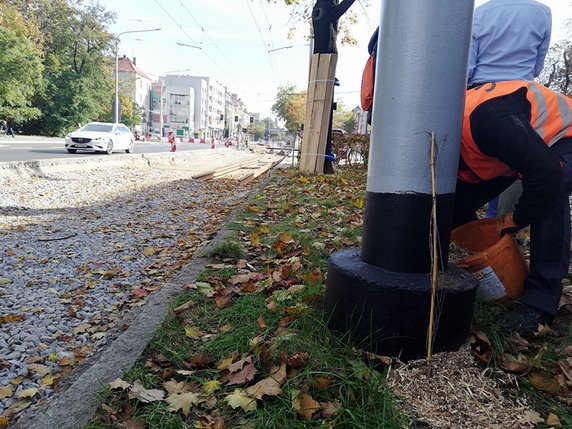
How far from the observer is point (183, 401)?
5.66 ft

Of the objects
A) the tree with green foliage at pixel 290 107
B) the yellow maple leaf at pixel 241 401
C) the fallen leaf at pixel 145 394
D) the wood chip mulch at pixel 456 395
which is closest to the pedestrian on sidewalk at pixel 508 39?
the wood chip mulch at pixel 456 395

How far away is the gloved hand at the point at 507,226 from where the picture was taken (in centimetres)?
224

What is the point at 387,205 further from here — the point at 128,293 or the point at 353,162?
the point at 353,162

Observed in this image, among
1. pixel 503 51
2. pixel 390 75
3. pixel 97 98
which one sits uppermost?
pixel 97 98

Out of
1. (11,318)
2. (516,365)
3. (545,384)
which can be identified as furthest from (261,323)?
(11,318)

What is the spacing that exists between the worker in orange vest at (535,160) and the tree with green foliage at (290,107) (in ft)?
176

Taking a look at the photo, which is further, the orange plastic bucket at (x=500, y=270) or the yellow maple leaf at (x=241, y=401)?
the orange plastic bucket at (x=500, y=270)

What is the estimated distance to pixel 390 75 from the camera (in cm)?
187

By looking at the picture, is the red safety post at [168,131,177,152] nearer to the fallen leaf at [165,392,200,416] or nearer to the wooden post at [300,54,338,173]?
the wooden post at [300,54,338,173]

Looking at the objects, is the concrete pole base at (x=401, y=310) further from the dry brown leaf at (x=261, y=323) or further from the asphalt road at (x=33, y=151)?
the asphalt road at (x=33, y=151)

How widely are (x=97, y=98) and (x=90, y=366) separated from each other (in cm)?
5032

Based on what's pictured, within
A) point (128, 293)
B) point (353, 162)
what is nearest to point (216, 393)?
point (128, 293)

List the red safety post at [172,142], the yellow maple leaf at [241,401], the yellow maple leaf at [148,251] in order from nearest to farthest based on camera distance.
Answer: the yellow maple leaf at [241,401], the yellow maple leaf at [148,251], the red safety post at [172,142]

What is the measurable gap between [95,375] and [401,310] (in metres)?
1.37
